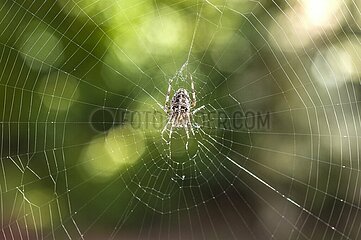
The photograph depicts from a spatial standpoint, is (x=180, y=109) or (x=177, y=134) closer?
(x=180, y=109)

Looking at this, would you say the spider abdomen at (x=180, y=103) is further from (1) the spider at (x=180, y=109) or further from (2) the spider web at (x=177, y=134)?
(2) the spider web at (x=177, y=134)

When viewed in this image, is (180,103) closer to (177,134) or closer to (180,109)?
(180,109)

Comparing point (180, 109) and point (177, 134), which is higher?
point (180, 109)

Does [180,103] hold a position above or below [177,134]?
above

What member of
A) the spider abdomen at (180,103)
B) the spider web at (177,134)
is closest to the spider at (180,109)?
the spider abdomen at (180,103)

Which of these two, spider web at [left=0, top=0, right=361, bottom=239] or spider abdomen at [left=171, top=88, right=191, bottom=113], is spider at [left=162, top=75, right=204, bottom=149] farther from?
spider web at [left=0, top=0, right=361, bottom=239]

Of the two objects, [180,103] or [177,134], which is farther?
[177,134]

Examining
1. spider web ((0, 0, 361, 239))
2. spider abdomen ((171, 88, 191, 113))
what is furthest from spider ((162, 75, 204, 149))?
spider web ((0, 0, 361, 239))

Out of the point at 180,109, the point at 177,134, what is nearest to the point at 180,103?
the point at 180,109
